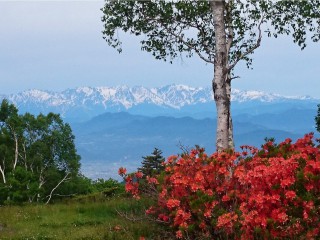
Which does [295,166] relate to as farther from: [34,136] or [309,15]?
[34,136]

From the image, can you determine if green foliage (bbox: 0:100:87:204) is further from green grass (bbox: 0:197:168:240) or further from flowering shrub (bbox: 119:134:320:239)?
flowering shrub (bbox: 119:134:320:239)

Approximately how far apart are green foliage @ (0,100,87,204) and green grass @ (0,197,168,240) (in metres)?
14.5

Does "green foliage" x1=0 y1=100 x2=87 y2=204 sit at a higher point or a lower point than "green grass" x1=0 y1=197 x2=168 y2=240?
higher

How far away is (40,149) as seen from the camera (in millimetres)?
35625

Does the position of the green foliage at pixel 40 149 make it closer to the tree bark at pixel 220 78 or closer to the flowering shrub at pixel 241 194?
the tree bark at pixel 220 78

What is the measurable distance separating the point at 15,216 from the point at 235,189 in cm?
992

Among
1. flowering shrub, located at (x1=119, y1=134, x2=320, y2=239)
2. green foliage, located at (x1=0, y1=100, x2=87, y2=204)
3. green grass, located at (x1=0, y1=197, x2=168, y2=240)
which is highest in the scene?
green foliage, located at (x1=0, y1=100, x2=87, y2=204)

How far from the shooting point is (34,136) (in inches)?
1417

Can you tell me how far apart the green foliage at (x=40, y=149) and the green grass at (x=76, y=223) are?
47.7ft

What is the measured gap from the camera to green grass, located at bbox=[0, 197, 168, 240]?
1251 centimetres

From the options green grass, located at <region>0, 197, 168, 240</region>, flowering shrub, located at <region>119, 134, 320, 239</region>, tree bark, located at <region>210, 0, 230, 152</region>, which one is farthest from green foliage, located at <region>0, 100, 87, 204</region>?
flowering shrub, located at <region>119, 134, 320, 239</region>

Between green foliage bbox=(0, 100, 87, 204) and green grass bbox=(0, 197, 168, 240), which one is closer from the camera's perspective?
green grass bbox=(0, 197, 168, 240)

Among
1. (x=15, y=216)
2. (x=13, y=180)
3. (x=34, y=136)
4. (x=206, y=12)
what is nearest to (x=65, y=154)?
(x=34, y=136)

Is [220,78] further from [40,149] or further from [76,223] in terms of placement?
[40,149]
